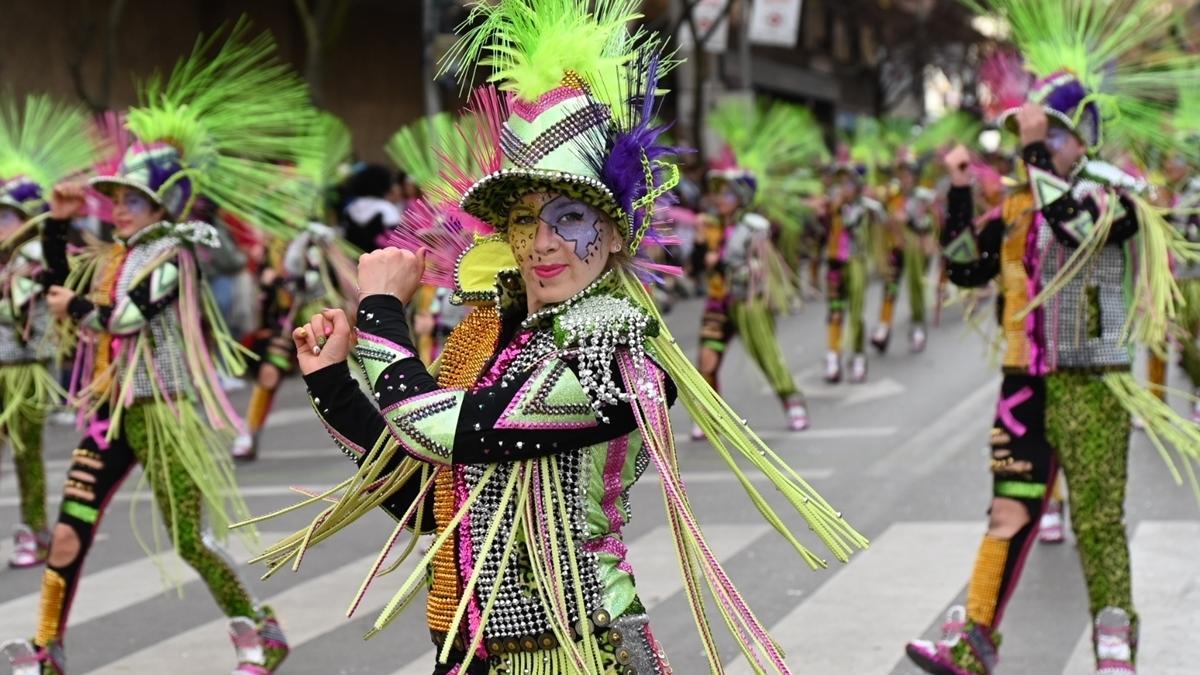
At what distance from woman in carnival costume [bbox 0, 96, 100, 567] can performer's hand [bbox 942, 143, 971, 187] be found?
4182 mm

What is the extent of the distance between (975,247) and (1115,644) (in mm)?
1348

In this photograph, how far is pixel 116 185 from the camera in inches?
235

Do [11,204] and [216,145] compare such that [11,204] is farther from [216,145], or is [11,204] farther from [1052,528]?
[1052,528]

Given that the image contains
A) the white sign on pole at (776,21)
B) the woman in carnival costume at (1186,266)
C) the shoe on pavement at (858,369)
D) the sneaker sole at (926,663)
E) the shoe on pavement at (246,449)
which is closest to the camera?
the sneaker sole at (926,663)

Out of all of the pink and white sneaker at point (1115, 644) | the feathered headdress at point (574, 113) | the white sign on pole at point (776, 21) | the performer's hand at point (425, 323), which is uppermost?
the white sign on pole at point (776, 21)

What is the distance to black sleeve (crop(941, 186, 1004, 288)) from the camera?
5.73 m

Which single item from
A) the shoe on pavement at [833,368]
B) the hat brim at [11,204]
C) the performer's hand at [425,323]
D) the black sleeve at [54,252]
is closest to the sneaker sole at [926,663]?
the black sleeve at [54,252]

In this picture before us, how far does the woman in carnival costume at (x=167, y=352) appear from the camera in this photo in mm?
5750

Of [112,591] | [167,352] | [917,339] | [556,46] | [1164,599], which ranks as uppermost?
[556,46]

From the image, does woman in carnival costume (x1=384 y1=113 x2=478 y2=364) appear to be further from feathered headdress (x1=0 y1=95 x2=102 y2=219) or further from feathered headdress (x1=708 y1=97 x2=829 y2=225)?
feathered headdress (x1=708 y1=97 x2=829 y2=225)

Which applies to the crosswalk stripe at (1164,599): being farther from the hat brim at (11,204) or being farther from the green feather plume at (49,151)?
the hat brim at (11,204)

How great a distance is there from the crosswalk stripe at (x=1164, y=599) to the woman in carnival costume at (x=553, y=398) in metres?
3.03

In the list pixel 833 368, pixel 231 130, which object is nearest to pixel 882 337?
pixel 833 368

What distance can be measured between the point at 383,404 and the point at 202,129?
3.48 metres
